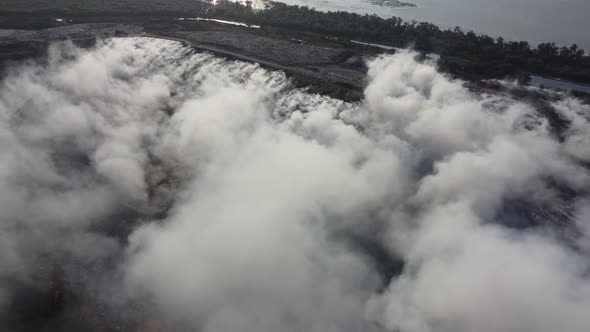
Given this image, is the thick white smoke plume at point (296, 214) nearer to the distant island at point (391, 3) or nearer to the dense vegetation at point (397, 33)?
the dense vegetation at point (397, 33)

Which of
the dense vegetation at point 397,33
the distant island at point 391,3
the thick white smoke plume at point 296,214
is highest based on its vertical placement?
the distant island at point 391,3

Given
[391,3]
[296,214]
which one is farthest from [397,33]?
[296,214]

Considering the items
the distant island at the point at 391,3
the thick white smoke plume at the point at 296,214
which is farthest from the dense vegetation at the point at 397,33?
the distant island at the point at 391,3

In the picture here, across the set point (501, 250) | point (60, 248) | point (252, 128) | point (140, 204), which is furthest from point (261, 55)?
point (501, 250)

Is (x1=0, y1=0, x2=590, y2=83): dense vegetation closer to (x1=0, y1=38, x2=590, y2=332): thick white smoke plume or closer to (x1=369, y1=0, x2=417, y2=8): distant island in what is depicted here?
(x1=0, y1=38, x2=590, y2=332): thick white smoke plume

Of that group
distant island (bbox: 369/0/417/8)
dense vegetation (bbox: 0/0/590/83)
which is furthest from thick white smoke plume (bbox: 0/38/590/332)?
distant island (bbox: 369/0/417/8)
